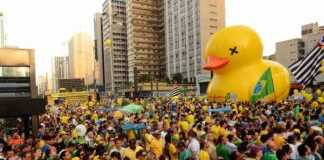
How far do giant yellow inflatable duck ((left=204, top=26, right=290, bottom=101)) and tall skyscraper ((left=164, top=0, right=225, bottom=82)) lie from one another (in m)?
90.9

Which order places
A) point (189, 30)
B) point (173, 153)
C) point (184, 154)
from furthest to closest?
point (189, 30)
point (173, 153)
point (184, 154)

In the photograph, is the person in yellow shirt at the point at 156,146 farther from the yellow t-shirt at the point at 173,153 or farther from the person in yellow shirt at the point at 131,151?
the person in yellow shirt at the point at 131,151

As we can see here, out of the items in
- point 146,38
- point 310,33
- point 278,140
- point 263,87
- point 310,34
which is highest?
point 146,38

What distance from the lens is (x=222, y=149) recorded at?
8.70m

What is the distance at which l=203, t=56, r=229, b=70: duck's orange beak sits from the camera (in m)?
24.0

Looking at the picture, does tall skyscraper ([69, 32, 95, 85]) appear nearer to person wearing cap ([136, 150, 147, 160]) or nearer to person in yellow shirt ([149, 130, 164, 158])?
person in yellow shirt ([149, 130, 164, 158])

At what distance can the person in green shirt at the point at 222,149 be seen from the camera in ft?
28.2

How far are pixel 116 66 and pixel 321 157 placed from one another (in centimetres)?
13747

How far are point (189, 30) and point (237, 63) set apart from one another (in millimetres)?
105060

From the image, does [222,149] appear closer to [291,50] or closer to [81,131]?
[81,131]

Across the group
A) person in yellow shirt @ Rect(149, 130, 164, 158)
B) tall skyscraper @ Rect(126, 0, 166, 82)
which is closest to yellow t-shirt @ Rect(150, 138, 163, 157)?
person in yellow shirt @ Rect(149, 130, 164, 158)

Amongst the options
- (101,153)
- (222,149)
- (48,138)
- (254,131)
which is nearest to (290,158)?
(222,149)

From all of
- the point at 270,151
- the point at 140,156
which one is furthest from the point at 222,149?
the point at 140,156

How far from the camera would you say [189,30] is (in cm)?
12838
